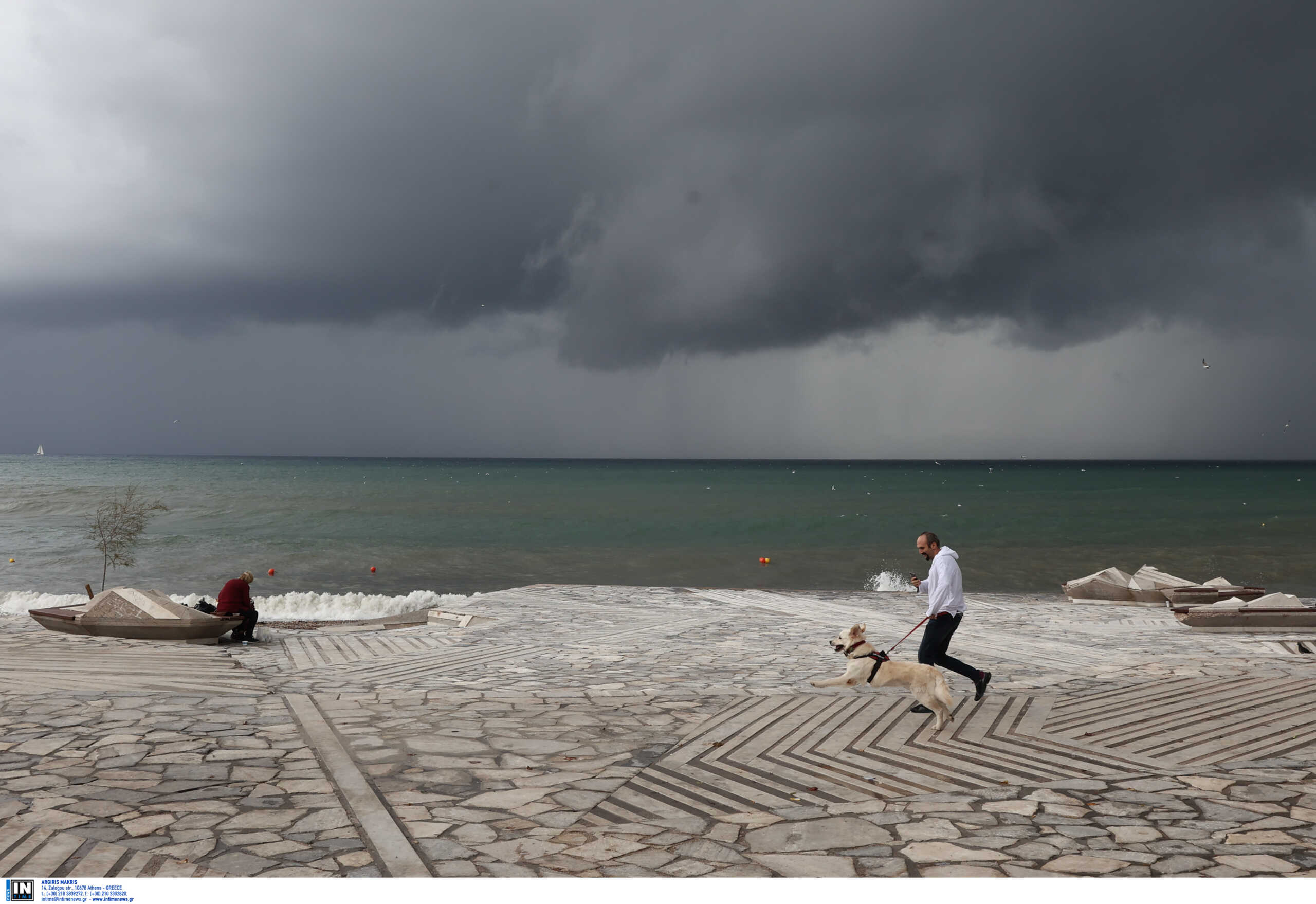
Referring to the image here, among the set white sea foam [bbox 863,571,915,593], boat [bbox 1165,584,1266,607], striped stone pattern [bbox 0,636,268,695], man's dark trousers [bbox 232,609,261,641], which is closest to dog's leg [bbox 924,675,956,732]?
striped stone pattern [bbox 0,636,268,695]

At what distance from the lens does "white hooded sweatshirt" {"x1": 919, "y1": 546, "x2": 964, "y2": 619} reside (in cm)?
871

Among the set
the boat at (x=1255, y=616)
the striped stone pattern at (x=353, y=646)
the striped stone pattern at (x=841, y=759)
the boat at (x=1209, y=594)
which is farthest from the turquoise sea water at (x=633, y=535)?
the striped stone pattern at (x=841, y=759)

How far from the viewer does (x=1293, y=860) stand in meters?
4.94

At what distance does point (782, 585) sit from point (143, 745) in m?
23.7

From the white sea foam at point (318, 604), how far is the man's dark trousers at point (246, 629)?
17.8 ft

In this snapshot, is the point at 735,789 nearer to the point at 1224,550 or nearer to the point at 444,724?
the point at 444,724

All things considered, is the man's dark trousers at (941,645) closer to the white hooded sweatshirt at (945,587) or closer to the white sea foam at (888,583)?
the white hooded sweatshirt at (945,587)

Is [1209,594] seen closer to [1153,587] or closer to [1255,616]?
[1153,587]

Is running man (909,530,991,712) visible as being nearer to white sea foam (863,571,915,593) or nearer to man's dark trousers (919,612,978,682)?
man's dark trousers (919,612,978,682)

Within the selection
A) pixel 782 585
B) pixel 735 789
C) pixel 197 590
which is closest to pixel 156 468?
pixel 197 590

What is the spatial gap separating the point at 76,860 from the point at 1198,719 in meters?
8.94

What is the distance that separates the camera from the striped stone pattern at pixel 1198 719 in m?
7.30

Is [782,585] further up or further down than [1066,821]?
further down

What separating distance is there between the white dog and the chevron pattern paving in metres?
0.28
